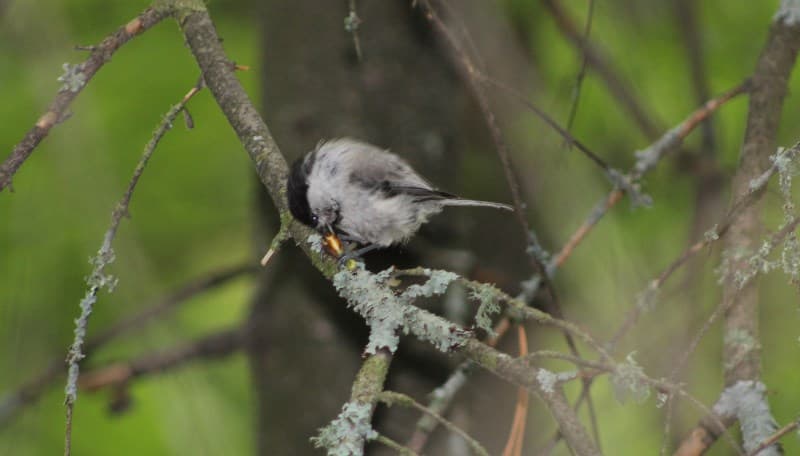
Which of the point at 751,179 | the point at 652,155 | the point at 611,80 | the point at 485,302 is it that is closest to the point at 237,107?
the point at 485,302

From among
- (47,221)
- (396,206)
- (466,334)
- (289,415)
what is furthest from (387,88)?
(466,334)

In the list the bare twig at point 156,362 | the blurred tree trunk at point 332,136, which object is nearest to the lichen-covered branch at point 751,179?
the blurred tree trunk at point 332,136

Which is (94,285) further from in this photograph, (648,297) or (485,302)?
(648,297)

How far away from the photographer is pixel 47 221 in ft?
14.4

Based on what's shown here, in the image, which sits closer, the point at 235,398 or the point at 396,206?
the point at 396,206

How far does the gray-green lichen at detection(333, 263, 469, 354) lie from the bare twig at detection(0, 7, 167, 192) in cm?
73

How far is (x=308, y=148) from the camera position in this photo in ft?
12.4

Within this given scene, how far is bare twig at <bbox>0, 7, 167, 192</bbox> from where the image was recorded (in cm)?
190

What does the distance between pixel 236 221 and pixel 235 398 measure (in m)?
1.21

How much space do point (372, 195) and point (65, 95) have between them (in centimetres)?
139

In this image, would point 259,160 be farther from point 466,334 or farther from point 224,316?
point 224,316

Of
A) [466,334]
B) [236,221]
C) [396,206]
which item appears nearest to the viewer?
[466,334]

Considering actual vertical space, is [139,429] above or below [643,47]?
below

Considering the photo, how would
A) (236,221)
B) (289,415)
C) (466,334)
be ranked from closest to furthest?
(466,334)
(289,415)
(236,221)
